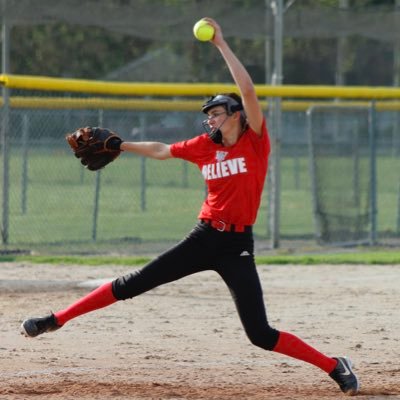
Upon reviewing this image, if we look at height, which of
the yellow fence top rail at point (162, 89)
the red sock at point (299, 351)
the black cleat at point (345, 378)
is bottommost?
the black cleat at point (345, 378)

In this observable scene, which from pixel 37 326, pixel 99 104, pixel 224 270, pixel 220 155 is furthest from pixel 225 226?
pixel 99 104

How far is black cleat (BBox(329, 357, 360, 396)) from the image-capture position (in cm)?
621

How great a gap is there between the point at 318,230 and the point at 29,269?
14.1ft

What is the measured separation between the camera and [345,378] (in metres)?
6.21

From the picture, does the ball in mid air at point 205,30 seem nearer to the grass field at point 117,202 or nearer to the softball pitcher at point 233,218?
the softball pitcher at point 233,218

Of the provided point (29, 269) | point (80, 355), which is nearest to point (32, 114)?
point (29, 269)

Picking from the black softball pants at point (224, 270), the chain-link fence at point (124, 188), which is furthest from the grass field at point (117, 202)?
the black softball pants at point (224, 270)

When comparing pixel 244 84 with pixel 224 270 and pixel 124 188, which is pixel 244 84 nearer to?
pixel 224 270

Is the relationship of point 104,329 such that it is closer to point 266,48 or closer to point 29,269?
point 29,269

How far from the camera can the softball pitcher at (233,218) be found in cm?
610

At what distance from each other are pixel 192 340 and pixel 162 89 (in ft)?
19.0

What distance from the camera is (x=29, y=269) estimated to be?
1177cm

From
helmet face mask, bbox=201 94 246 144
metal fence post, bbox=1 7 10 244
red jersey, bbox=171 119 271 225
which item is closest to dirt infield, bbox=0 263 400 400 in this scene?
red jersey, bbox=171 119 271 225

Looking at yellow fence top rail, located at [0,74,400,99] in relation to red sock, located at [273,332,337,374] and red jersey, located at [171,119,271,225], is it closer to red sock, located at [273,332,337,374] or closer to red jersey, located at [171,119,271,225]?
red jersey, located at [171,119,271,225]
